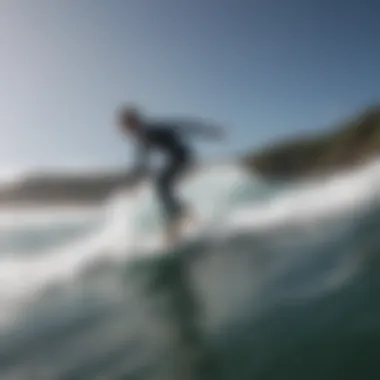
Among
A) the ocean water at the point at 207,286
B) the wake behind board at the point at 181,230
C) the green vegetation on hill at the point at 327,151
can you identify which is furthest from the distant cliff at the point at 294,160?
the wake behind board at the point at 181,230

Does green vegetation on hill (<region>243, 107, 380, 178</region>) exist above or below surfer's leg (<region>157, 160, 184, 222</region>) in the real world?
below

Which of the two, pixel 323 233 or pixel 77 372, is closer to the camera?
pixel 77 372

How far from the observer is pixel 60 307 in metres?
4.56

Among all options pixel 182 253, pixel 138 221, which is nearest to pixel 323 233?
pixel 182 253

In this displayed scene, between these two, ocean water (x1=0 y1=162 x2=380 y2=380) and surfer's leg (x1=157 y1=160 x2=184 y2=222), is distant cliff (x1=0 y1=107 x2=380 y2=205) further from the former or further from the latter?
surfer's leg (x1=157 y1=160 x2=184 y2=222)

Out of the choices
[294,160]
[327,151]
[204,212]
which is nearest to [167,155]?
[204,212]

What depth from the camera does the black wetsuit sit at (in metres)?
4.38

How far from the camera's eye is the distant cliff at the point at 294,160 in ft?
14.0

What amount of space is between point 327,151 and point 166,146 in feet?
3.38

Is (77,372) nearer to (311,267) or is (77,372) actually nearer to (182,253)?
(182,253)

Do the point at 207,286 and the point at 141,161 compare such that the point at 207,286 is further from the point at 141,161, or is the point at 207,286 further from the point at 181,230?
the point at 141,161

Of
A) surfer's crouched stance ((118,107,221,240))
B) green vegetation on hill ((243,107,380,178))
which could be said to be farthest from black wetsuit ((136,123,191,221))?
green vegetation on hill ((243,107,380,178))

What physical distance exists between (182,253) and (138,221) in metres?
0.39

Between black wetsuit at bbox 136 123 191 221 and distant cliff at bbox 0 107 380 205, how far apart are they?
21 centimetres
